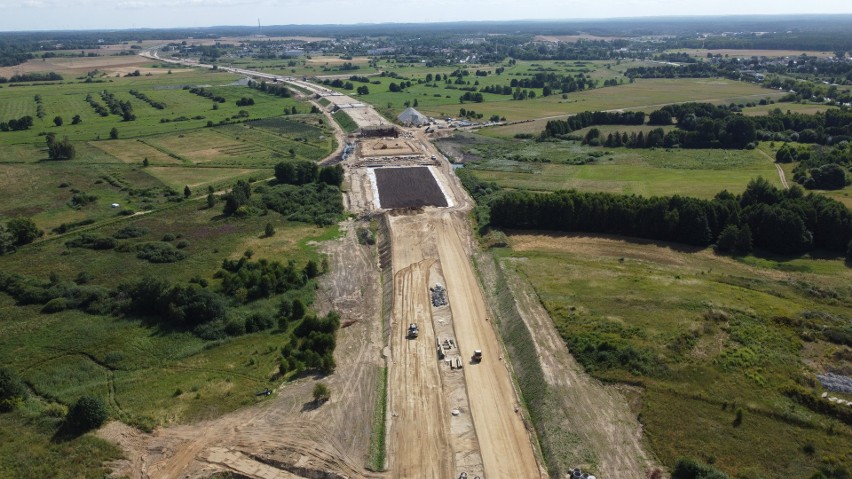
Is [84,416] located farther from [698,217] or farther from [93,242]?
[698,217]

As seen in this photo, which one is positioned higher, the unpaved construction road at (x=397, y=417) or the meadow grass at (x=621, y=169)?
the meadow grass at (x=621, y=169)

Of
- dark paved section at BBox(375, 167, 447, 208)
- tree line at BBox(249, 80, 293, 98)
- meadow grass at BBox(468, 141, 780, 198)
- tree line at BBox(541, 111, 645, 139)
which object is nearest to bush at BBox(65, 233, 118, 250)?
dark paved section at BBox(375, 167, 447, 208)

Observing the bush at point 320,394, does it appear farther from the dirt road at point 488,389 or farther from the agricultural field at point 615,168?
the agricultural field at point 615,168

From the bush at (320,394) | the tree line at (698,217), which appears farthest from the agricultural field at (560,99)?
the bush at (320,394)

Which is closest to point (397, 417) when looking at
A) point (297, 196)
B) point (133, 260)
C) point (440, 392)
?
point (440, 392)

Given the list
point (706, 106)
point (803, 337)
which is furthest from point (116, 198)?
point (706, 106)

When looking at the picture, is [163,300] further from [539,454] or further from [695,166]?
[695,166]
